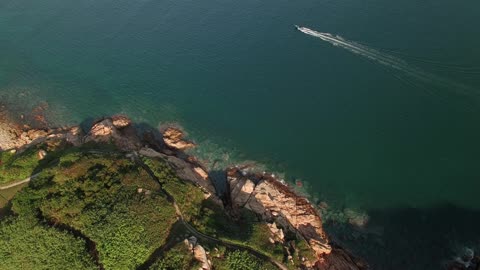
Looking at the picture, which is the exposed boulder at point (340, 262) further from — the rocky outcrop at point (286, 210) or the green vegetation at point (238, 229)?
the green vegetation at point (238, 229)

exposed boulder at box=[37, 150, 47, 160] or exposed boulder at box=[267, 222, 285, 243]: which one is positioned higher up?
exposed boulder at box=[37, 150, 47, 160]

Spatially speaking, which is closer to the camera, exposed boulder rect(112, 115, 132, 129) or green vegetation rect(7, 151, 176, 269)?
green vegetation rect(7, 151, 176, 269)

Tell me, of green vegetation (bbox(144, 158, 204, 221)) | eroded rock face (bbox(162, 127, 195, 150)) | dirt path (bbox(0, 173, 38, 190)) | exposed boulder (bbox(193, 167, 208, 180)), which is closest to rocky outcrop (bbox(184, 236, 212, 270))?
green vegetation (bbox(144, 158, 204, 221))

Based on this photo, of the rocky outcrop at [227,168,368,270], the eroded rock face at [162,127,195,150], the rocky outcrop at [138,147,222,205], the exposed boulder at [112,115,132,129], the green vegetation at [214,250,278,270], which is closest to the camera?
the green vegetation at [214,250,278,270]

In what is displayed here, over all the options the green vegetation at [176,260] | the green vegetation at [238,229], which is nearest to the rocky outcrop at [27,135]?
the green vegetation at [238,229]

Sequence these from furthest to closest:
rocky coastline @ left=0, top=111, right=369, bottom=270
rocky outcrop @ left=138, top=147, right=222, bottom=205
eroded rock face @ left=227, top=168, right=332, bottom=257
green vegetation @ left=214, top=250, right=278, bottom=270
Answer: rocky outcrop @ left=138, top=147, right=222, bottom=205
eroded rock face @ left=227, top=168, right=332, bottom=257
rocky coastline @ left=0, top=111, right=369, bottom=270
green vegetation @ left=214, top=250, right=278, bottom=270

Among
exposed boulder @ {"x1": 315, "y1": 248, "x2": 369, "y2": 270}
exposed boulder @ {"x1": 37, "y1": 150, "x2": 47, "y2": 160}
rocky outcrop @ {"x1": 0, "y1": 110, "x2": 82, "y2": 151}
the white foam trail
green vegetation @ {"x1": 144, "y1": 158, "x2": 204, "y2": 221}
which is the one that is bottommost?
exposed boulder @ {"x1": 315, "y1": 248, "x2": 369, "y2": 270}

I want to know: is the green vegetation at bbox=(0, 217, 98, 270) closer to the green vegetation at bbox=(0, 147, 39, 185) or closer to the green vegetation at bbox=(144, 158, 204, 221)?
the green vegetation at bbox=(0, 147, 39, 185)
